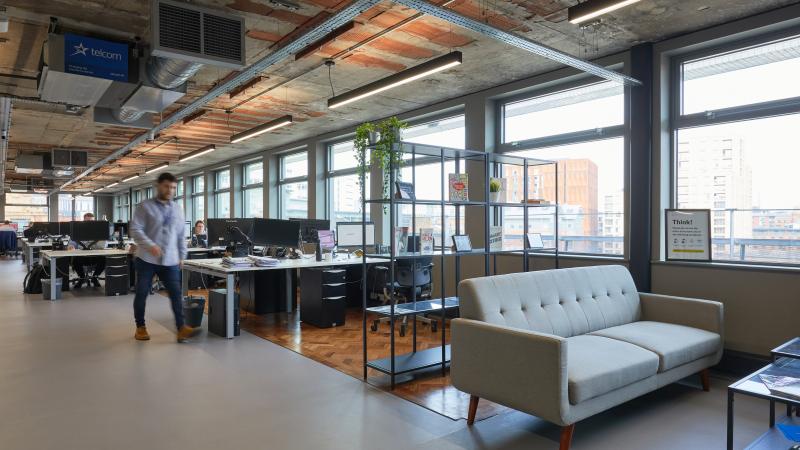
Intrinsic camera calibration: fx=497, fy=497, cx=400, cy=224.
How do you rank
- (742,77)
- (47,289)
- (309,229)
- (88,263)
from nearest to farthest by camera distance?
(742,77), (309,229), (47,289), (88,263)

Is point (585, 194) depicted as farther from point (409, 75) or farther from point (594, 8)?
point (594, 8)

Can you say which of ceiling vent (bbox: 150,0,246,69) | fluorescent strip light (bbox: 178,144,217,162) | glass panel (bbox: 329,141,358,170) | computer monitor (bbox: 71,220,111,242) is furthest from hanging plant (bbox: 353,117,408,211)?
fluorescent strip light (bbox: 178,144,217,162)

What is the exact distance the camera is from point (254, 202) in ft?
41.5

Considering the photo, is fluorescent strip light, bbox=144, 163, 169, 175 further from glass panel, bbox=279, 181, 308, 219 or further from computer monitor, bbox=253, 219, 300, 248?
computer monitor, bbox=253, 219, 300, 248

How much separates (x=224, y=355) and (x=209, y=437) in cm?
178

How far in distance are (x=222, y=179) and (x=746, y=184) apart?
12.9 m

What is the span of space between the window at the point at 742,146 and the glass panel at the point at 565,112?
2.36ft

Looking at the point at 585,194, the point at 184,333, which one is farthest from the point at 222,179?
the point at 585,194

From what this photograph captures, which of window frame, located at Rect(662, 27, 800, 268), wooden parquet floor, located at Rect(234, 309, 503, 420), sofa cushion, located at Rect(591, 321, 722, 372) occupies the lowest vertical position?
wooden parquet floor, located at Rect(234, 309, 503, 420)

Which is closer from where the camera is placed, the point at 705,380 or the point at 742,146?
the point at 705,380

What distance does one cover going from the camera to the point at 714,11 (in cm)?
411

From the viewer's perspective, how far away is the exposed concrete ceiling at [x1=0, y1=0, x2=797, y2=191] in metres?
4.12

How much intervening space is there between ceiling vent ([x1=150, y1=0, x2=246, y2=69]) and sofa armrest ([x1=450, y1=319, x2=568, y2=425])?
2889 millimetres

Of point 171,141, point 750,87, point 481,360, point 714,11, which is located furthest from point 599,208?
point 171,141
